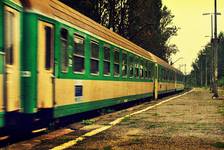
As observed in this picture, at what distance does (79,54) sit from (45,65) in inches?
115

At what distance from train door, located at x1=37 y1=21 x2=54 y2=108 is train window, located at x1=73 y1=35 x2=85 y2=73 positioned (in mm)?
2028

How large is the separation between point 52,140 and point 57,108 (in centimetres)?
178

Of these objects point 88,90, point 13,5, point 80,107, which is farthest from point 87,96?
point 13,5

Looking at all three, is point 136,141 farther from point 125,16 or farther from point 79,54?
point 125,16

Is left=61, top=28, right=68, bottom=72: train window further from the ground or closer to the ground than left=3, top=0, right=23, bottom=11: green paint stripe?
closer to the ground

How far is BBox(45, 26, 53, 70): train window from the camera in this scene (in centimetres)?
1047

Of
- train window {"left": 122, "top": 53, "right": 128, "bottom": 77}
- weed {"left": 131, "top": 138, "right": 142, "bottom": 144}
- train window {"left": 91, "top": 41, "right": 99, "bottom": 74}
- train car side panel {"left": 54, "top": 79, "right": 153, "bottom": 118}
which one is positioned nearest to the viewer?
weed {"left": 131, "top": 138, "right": 142, "bottom": 144}

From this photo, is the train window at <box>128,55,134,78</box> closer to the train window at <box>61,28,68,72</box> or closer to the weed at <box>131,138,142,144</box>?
the train window at <box>61,28,68,72</box>

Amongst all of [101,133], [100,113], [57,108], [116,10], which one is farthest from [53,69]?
[116,10]

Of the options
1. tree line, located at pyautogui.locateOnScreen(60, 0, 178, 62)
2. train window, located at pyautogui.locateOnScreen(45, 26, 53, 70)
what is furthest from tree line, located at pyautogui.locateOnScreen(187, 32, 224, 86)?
train window, located at pyautogui.locateOnScreen(45, 26, 53, 70)

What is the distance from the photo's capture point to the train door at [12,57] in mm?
8477

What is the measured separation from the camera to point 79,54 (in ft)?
43.4

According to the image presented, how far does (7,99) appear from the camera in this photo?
847 centimetres

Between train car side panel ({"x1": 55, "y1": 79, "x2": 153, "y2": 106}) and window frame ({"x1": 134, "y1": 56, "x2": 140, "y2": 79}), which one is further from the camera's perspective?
window frame ({"x1": 134, "y1": 56, "x2": 140, "y2": 79})
